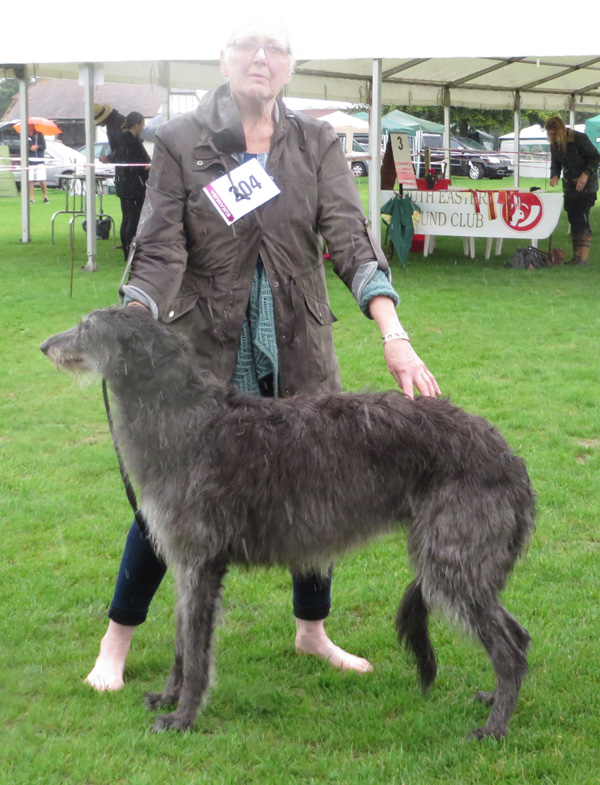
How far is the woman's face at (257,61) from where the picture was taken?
301cm

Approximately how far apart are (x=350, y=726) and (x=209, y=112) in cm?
224

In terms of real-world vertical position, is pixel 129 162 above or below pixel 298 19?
below

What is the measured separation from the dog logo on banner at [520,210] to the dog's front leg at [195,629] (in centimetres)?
1139

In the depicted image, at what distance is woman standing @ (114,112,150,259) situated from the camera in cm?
1378

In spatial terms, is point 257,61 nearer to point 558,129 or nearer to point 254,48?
point 254,48

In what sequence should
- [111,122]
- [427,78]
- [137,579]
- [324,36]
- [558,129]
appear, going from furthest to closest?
[427,78] < [111,122] < [558,129] < [324,36] < [137,579]

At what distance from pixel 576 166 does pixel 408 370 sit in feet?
Result: 38.8

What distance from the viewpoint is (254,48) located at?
3010 millimetres

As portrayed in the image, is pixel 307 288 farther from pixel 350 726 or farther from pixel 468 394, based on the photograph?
pixel 468 394

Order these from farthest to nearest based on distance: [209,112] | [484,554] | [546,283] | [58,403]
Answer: [546,283] → [58,403] → [209,112] → [484,554]

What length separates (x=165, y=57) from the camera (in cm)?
1127

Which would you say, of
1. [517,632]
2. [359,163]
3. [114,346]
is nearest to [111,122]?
[114,346]

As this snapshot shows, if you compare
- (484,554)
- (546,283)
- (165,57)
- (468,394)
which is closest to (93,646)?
(484,554)

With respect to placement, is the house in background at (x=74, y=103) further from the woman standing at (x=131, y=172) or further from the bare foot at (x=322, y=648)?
the bare foot at (x=322, y=648)
